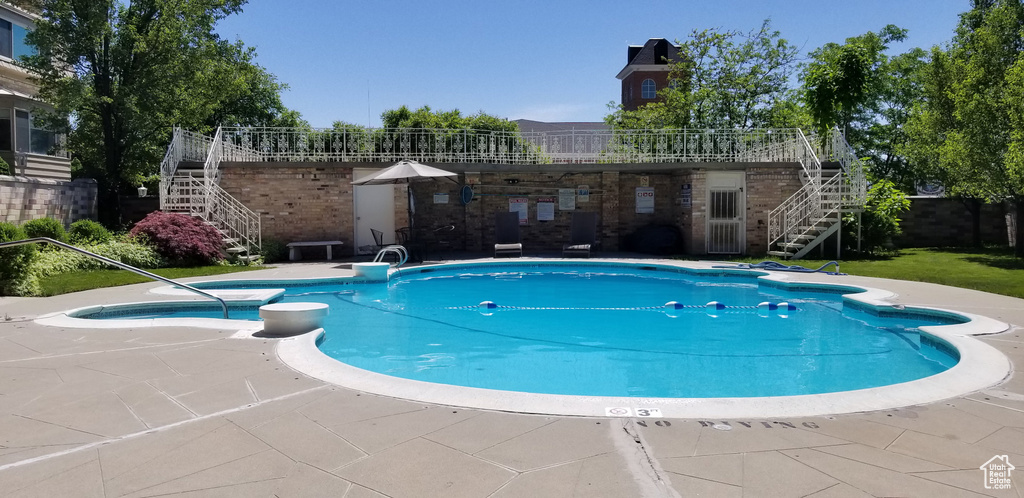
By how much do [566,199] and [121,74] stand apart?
40.1 ft

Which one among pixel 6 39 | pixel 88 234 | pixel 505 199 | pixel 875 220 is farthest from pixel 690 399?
pixel 6 39

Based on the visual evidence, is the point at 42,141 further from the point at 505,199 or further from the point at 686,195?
the point at 686,195

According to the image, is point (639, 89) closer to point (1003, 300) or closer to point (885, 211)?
point (885, 211)


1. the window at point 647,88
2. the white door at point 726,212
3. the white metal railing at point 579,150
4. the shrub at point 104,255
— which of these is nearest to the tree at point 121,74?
the white metal railing at point 579,150

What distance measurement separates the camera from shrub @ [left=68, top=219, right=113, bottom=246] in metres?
12.9

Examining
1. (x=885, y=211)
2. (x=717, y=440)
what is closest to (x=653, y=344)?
(x=717, y=440)

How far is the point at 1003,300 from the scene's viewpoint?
343 inches

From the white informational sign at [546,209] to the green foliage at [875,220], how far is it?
7653 millimetres

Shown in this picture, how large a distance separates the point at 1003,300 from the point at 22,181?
1901 cm

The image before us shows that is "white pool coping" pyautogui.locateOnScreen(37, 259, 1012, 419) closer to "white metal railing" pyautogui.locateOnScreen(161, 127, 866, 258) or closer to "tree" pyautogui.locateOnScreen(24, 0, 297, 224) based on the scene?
"white metal railing" pyautogui.locateOnScreen(161, 127, 866, 258)

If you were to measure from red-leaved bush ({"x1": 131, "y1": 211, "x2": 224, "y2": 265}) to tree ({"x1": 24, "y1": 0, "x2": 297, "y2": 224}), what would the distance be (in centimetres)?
359

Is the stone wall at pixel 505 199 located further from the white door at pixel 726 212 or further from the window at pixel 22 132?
the window at pixel 22 132

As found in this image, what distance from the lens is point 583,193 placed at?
18156mm

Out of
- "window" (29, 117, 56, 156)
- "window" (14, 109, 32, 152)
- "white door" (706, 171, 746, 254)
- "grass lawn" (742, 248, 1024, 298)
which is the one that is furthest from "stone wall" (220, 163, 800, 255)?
"window" (29, 117, 56, 156)
